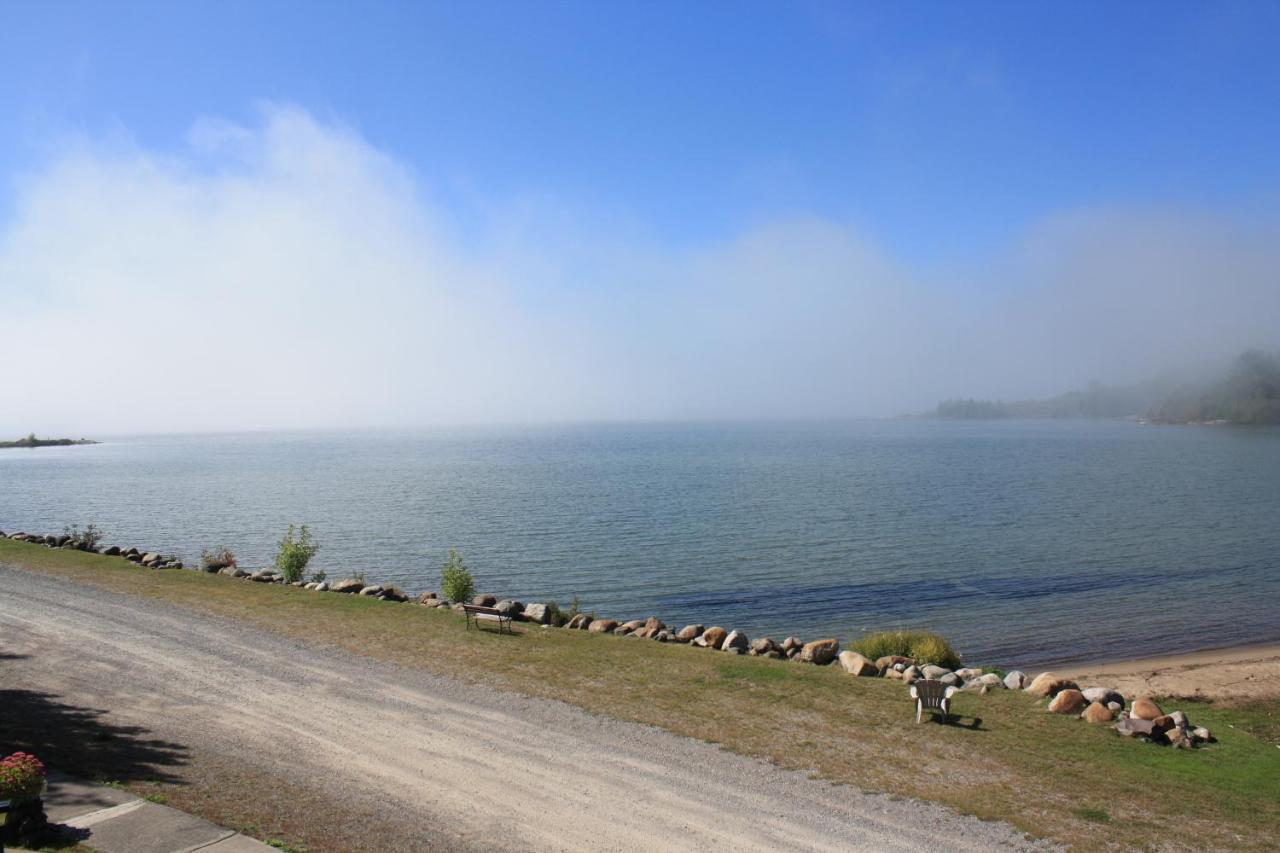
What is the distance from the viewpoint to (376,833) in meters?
9.80

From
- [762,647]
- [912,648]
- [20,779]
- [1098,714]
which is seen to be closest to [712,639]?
[762,647]

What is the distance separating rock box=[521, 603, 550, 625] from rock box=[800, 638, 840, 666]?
7841 millimetres

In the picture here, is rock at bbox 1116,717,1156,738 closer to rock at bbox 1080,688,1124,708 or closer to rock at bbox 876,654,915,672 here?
rock at bbox 1080,688,1124,708

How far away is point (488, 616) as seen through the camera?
72.0 feet

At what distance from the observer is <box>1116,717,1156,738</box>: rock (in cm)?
1455

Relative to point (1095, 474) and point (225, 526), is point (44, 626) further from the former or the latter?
point (1095, 474)

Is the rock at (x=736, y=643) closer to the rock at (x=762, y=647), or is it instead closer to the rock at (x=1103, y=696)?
the rock at (x=762, y=647)

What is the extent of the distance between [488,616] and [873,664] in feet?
34.2

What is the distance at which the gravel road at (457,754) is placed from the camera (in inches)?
402

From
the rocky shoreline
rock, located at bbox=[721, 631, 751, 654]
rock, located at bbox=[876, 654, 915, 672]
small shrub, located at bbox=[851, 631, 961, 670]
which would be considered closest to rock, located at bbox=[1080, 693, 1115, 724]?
the rocky shoreline

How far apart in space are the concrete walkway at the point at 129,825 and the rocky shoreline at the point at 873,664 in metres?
12.6

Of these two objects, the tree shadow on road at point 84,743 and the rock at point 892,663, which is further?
the rock at point 892,663

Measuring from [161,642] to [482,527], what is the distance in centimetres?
3355

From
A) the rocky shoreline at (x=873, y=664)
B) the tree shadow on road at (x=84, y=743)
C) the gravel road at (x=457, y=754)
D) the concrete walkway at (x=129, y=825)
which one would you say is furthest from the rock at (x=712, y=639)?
the concrete walkway at (x=129, y=825)
